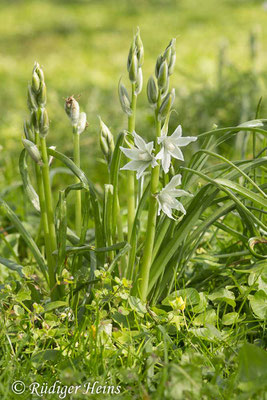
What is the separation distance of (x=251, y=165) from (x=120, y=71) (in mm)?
6046

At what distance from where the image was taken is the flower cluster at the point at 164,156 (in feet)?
5.16

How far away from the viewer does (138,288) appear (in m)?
1.76

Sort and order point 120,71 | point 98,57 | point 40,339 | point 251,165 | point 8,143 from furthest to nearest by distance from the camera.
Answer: point 98,57 < point 120,71 < point 8,143 < point 251,165 < point 40,339

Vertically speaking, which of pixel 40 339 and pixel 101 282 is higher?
pixel 101 282

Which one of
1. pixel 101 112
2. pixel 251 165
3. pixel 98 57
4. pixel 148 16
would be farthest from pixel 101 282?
pixel 148 16

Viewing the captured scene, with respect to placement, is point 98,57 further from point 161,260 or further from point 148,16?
point 161,260

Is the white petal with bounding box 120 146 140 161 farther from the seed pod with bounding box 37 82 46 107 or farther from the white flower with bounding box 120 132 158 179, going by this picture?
the seed pod with bounding box 37 82 46 107

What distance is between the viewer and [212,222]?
1832 mm

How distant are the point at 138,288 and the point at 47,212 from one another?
403 mm

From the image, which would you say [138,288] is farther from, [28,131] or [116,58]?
[116,58]

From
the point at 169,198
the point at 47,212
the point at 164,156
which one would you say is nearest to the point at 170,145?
the point at 164,156

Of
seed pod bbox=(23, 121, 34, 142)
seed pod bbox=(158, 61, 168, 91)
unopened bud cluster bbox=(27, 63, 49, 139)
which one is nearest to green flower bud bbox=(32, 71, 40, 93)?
unopened bud cluster bbox=(27, 63, 49, 139)

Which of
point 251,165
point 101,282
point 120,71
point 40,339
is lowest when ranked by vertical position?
point 40,339

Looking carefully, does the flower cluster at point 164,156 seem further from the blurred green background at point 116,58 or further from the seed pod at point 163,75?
the blurred green background at point 116,58
